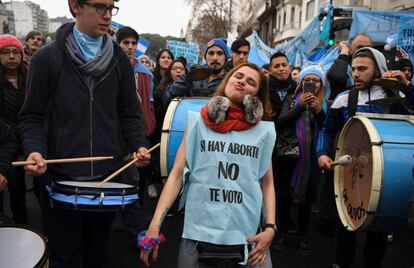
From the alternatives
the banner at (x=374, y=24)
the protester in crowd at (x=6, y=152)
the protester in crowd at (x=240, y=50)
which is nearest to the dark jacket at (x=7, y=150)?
the protester in crowd at (x=6, y=152)

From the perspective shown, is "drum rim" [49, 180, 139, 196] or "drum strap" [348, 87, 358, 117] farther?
"drum strap" [348, 87, 358, 117]

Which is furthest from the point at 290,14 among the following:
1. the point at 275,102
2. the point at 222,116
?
the point at 222,116

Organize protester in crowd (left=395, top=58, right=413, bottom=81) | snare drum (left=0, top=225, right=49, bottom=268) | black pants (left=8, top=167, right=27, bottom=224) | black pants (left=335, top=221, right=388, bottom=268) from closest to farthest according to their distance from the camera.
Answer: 1. snare drum (left=0, top=225, right=49, bottom=268)
2. black pants (left=335, top=221, right=388, bottom=268)
3. black pants (left=8, top=167, right=27, bottom=224)
4. protester in crowd (left=395, top=58, right=413, bottom=81)

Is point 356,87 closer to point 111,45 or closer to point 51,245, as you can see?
point 111,45

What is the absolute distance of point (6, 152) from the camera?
78.8 inches

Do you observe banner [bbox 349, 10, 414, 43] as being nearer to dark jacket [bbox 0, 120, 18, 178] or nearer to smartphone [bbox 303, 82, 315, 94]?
smartphone [bbox 303, 82, 315, 94]

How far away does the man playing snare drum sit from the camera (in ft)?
6.40

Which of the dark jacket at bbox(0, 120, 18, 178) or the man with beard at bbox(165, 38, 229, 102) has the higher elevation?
the man with beard at bbox(165, 38, 229, 102)

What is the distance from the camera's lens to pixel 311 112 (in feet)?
11.5

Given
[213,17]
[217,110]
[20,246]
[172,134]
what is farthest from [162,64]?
[213,17]

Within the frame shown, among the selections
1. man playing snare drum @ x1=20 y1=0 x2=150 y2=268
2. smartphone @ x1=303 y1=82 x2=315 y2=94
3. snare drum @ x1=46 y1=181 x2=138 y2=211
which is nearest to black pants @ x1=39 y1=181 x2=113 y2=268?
man playing snare drum @ x1=20 y1=0 x2=150 y2=268

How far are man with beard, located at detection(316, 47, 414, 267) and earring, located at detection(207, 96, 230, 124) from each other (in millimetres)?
1381

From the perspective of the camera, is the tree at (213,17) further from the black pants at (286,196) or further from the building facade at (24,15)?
the building facade at (24,15)

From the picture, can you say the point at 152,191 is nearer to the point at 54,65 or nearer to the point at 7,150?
the point at 7,150
